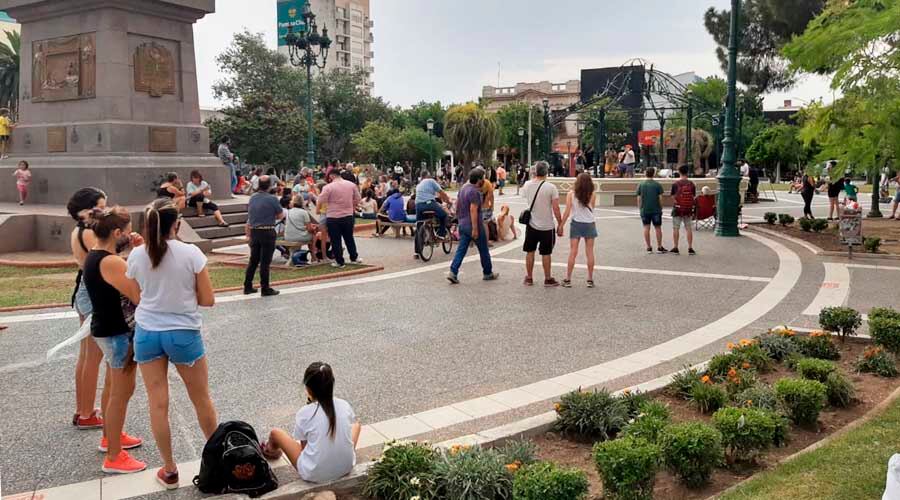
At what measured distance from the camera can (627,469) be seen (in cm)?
391

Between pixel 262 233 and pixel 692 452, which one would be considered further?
pixel 262 233

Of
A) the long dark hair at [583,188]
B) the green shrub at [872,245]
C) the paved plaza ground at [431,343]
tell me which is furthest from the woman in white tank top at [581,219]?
the green shrub at [872,245]

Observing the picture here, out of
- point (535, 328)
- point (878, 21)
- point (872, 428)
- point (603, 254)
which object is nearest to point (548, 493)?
point (872, 428)

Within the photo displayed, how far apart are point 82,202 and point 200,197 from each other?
1172cm

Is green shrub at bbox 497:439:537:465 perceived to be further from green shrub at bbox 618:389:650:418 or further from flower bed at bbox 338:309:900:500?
green shrub at bbox 618:389:650:418

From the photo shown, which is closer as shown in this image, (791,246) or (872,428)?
(872,428)

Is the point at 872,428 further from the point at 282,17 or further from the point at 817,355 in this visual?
the point at 282,17

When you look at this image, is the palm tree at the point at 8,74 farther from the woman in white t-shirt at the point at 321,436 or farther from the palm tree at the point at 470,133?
the woman in white t-shirt at the point at 321,436

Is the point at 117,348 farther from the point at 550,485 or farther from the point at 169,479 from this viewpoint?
the point at 550,485

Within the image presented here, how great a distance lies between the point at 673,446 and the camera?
13.7 ft

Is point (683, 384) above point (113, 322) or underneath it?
underneath

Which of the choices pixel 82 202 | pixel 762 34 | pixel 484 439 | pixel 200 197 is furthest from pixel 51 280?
pixel 762 34

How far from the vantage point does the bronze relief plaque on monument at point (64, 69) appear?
1670cm

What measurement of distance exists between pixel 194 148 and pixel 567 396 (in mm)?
15228
